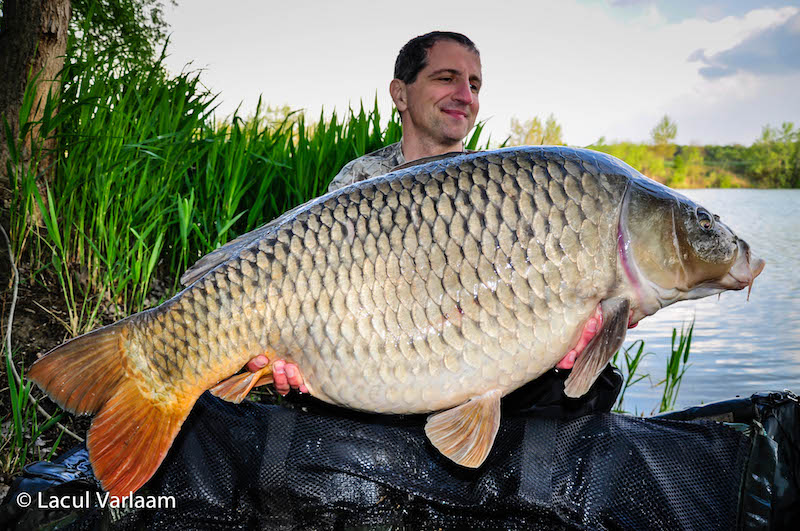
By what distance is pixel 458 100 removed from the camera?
245 cm

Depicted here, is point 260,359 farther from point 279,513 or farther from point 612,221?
point 612,221

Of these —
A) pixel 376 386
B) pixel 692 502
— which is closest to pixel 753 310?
pixel 692 502

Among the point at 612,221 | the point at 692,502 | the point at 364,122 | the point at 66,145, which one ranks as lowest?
the point at 692,502

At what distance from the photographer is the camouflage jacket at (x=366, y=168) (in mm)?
2350

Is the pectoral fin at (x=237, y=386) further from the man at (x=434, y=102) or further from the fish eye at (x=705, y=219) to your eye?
the man at (x=434, y=102)

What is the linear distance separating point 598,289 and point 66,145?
2194 mm

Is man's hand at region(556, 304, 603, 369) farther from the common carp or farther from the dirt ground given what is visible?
the dirt ground

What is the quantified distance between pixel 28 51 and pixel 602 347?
2767mm

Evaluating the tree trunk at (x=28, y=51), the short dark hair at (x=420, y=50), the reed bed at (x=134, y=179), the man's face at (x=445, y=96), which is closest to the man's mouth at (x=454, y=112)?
the man's face at (x=445, y=96)

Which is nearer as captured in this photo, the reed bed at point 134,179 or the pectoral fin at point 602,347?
the pectoral fin at point 602,347

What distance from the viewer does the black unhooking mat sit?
129 centimetres

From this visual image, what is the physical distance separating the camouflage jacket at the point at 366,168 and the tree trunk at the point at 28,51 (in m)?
1.33

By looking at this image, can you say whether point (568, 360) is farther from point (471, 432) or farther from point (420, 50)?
point (420, 50)

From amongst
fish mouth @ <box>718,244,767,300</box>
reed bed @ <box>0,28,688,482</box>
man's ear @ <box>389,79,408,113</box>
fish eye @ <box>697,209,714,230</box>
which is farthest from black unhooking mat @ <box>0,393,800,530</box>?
man's ear @ <box>389,79,408,113</box>
